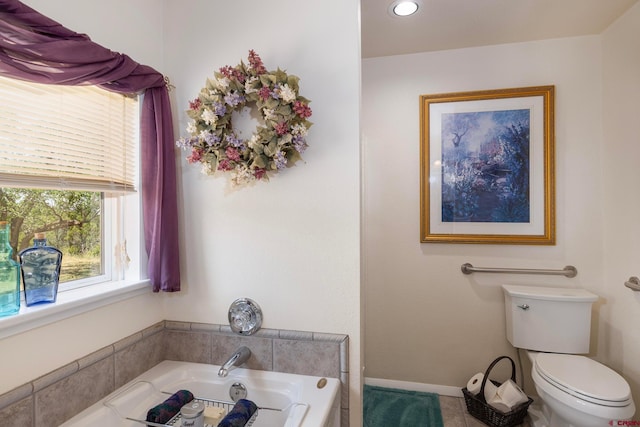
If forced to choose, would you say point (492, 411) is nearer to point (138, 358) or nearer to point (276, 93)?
point (138, 358)

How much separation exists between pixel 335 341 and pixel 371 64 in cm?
205

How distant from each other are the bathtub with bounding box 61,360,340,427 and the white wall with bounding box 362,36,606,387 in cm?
128

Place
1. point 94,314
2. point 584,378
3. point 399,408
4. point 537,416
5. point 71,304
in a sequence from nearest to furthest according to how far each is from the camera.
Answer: point 71,304 → point 94,314 → point 584,378 → point 537,416 → point 399,408

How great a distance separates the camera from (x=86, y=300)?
109 cm

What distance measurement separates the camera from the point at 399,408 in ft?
6.95

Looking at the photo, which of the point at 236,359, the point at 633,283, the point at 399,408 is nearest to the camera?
the point at 236,359

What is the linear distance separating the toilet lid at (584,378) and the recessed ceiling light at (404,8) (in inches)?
84.6

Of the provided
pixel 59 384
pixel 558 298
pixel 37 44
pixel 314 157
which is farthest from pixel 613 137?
pixel 59 384

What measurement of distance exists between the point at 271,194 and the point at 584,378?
1.84 metres

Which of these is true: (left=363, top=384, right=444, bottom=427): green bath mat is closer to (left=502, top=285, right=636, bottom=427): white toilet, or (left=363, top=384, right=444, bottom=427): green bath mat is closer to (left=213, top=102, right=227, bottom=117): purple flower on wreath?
(left=502, top=285, right=636, bottom=427): white toilet

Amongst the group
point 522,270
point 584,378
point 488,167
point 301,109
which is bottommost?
point 584,378

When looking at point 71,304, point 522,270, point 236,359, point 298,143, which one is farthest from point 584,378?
point 71,304

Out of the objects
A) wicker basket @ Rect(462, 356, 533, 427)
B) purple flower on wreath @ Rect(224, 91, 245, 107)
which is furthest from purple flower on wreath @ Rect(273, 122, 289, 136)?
wicker basket @ Rect(462, 356, 533, 427)

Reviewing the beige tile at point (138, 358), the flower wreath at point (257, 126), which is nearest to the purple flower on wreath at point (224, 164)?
the flower wreath at point (257, 126)
